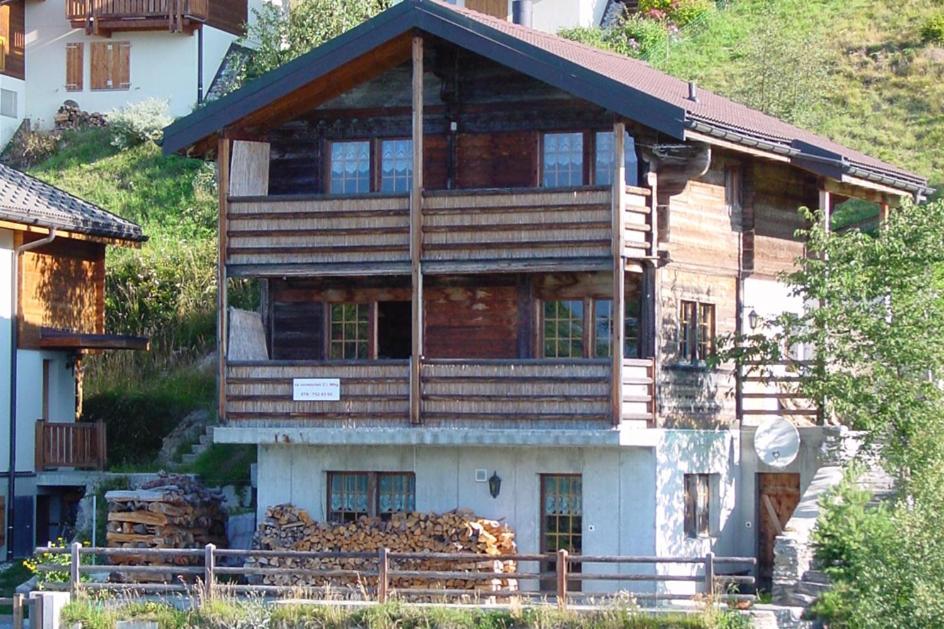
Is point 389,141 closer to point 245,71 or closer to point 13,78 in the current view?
point 245,71

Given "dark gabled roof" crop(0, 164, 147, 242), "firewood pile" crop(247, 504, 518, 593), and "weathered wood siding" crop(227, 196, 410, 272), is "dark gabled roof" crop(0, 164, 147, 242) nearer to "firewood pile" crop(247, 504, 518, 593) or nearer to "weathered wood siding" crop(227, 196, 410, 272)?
"weathered wood siding" crop(227, 196, 410, 272)

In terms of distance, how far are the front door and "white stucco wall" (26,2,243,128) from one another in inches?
1126

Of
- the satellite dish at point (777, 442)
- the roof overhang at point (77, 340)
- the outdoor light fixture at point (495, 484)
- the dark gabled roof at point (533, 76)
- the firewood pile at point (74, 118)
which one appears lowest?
the outdoor light fixture at point (495, 484)

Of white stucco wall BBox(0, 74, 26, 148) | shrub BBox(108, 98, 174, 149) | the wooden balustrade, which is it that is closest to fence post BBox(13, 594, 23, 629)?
the wooden balustrade

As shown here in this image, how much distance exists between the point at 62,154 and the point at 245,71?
5.95 meters

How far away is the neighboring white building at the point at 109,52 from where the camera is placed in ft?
181

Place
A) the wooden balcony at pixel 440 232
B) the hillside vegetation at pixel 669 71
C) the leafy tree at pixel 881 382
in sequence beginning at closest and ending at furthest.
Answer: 1. the leafy tree at pixel 881 382
2. the wooden balcony at pixel 440 232
3. the hillside vegetation at pixel 669 71

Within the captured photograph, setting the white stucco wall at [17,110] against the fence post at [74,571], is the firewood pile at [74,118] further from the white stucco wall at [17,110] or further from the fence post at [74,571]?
the fence post at [74,571]

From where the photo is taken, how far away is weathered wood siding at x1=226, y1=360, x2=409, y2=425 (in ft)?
97.9

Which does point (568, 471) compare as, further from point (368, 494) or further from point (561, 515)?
point (368, 494)

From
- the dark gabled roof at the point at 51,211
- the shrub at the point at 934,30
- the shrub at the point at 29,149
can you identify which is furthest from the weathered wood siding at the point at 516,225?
the shrub at the point at 934,30

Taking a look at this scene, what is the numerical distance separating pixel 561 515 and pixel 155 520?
656 cm

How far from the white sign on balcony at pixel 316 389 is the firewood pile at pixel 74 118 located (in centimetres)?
2801

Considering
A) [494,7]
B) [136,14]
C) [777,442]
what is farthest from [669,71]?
[777,442]
